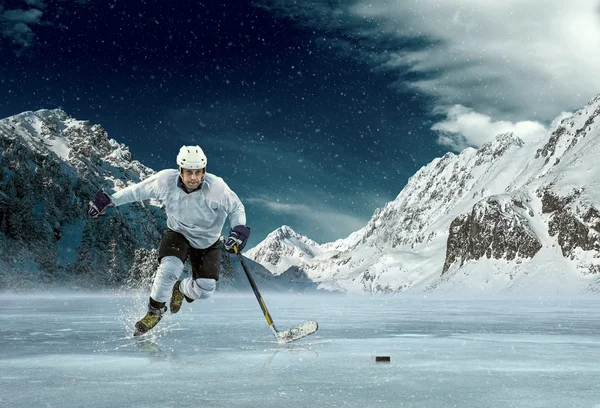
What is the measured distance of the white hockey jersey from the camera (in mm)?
9672

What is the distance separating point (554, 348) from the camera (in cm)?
982

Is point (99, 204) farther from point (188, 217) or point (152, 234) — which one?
point (152, 234)

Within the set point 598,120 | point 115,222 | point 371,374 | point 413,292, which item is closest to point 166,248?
point 371,374

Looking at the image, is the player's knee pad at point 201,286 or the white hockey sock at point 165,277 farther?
the player's knee pad at point 201,286

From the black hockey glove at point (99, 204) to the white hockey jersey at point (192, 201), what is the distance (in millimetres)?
194

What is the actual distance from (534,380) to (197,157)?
5.53 metres

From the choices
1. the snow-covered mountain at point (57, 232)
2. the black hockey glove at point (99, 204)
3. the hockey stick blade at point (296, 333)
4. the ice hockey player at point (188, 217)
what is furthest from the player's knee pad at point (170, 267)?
the snow-covered mountain at point (57, 232)

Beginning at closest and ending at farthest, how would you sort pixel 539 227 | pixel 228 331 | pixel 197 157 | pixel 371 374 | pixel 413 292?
1. pixel 371 374
2. pixel 197 157
3. pixel 228 331
4. pixel 539 227
5. pixel 413 292

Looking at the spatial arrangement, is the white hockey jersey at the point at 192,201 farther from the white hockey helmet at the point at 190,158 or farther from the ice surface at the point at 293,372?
the ice surface at the point at 293,372

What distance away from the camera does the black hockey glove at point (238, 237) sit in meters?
9.62

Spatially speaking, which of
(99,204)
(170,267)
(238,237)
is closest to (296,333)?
(238,237)

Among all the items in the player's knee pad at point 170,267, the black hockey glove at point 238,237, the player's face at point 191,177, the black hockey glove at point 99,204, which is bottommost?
the player's knee pad at point 170,267

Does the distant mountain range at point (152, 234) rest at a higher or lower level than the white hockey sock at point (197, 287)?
higher

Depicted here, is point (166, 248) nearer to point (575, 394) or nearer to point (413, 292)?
point (575, 394)
